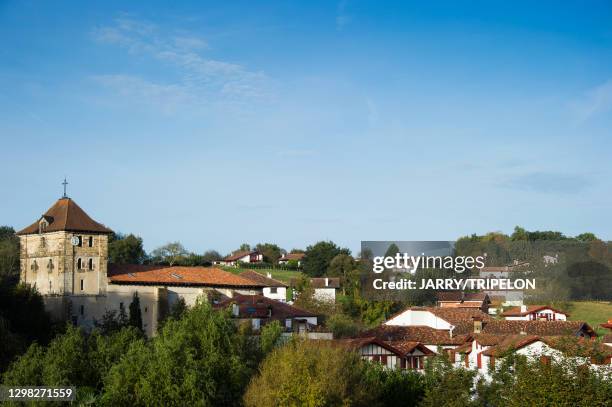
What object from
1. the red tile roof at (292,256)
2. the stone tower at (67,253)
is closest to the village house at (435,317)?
the stone tower at (67,253)

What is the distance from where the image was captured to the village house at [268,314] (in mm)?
61969

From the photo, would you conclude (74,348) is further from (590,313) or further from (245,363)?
(590,313)

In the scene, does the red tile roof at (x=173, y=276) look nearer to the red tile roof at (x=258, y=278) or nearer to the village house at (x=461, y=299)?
the red tile roof at (x=258, y=278)

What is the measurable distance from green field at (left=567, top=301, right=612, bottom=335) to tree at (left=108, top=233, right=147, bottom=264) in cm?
5112

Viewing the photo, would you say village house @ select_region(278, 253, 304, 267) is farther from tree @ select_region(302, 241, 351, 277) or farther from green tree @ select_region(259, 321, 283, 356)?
green tree @ select_region(259, 321, 283, 356)

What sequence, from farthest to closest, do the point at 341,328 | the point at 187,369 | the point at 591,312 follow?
1. the point at 591,312
2. the point at 341,328
3. the point at 187,369

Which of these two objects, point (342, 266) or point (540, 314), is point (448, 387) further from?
point (342, 266)

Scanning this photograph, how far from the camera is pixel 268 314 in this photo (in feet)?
214

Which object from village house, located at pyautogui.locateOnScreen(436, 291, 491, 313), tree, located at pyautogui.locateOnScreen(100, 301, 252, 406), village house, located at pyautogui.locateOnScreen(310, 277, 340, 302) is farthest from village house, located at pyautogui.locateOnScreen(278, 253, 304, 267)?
tree, located at pyautogui.locateOnScreen(100, 301, 252, 406)

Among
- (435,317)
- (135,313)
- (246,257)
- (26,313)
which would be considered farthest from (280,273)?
(26,313)

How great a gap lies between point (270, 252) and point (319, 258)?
2741cm

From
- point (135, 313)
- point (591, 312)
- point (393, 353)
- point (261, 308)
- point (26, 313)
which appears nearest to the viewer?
point (393, 353)

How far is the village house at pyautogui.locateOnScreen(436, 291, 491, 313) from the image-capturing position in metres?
89.9

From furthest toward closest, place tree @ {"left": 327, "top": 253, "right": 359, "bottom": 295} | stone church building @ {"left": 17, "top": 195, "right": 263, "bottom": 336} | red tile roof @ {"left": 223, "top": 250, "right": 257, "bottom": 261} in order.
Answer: red tile roof @ {"left": 223, "top": 250, "right": 257, "bottom": 261}
tree @ {"left": 327, "top": 253, "right": 359, "bottom": 295}
stone church building @ {"left": 17, "top": 195, "right": 263, "bottom": 336}
